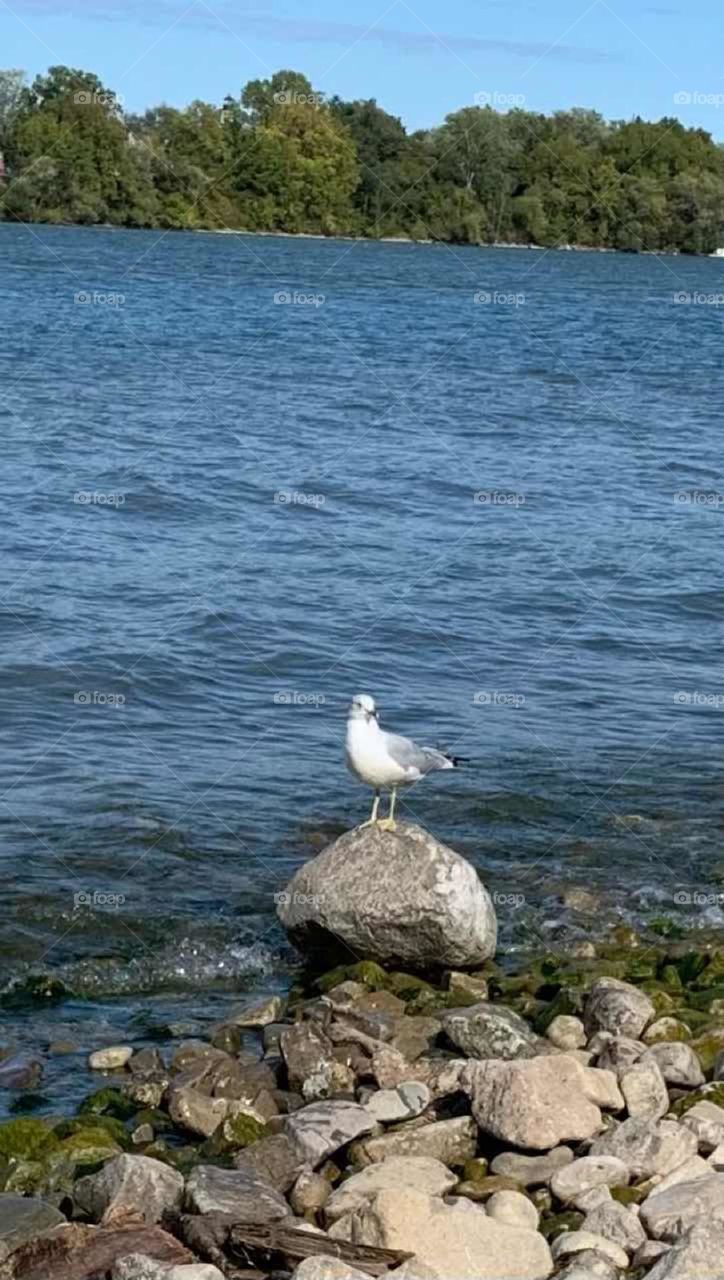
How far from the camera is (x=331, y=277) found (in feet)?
268

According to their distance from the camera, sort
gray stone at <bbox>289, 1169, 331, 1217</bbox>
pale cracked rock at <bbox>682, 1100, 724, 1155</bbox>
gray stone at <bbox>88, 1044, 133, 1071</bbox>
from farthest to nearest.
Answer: gray stone at <bbox>88, 1044, 133, 1071</bbox>
pale cracked rock at <bbox>682, 1100, 724, 1155</bbox>
gray stone at <bbox>289, 1169, 331, 1217</bbox>

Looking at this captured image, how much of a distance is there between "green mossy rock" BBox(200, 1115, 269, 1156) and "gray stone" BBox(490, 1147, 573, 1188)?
1292 millimetres

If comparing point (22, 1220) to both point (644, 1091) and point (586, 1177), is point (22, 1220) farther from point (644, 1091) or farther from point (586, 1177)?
point (644, 1091)

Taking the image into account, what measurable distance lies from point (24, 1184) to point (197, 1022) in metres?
2.50

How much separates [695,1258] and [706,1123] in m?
1.77

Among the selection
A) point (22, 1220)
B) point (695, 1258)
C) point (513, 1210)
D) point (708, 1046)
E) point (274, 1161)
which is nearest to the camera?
point (695, 1258)

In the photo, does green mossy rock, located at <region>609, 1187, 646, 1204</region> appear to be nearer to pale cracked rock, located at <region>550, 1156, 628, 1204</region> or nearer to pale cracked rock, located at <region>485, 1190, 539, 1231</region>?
pale cracked rock, located at <region>550, 1156, 628, 1204</region>

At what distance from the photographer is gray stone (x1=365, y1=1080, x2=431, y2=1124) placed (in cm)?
985

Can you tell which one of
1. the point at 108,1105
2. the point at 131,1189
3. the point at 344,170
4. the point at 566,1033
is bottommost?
the point at 108,1105

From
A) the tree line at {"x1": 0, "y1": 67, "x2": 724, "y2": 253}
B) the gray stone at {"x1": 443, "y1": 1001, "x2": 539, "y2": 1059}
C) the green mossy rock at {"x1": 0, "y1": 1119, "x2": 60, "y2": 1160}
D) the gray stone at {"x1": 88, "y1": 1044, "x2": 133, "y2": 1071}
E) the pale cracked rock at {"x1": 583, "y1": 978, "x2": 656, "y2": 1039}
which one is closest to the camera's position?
the green mossy rock at {"x1": 0, "y1": 1119, "x2": 60, "y2": 1160}

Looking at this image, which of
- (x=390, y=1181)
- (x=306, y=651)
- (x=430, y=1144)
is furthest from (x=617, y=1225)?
(x=306, y=651)

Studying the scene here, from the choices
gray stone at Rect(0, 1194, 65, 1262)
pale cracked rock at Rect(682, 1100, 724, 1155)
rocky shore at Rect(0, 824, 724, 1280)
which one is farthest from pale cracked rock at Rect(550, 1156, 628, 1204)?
gray stone at Rect(0, 1194, 65, 1262)

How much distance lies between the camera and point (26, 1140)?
9602mm

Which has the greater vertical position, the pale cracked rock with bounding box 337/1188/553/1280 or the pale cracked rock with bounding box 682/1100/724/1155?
the pale cracked rock with bounding box 682/1100/724/1155
